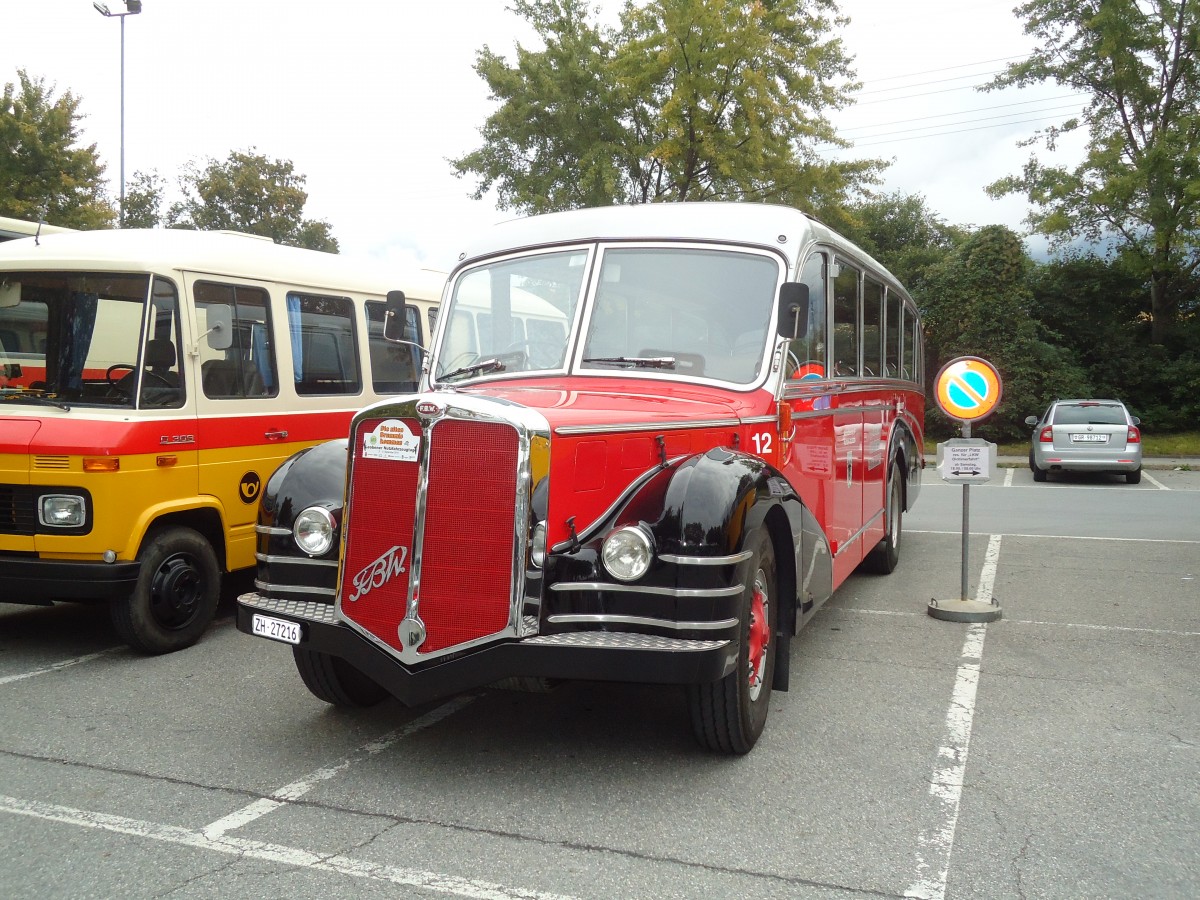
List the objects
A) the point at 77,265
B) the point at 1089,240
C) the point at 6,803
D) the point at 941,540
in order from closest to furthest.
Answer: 1. the point at 6,803
2. the point at 77,265
3. the point at 941,540
4. the point at 1089,240

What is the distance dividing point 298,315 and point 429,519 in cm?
435

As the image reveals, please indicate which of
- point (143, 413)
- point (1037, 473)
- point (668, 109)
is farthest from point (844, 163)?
point (143, 413)

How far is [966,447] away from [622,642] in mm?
4305

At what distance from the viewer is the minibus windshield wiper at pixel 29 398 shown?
6.25 metres

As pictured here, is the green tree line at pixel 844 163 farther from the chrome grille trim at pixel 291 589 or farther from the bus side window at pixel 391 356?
the chrome grille trim at pixel 291 589

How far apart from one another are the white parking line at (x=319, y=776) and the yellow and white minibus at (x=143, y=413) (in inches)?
86.7

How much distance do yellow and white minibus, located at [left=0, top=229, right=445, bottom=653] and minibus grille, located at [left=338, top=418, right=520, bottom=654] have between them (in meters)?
2.64

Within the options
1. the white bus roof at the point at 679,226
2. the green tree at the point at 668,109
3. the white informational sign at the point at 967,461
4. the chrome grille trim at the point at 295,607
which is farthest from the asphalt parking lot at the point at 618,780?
the green tree at the point at 668,109

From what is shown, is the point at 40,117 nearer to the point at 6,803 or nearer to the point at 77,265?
the point at 77,265

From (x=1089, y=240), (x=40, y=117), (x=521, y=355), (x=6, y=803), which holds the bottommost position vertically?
(x=6, y=803)

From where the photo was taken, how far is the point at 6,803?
4051 millimetres

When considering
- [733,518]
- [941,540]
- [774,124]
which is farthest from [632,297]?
[774,124]

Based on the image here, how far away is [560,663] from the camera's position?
12.8ft

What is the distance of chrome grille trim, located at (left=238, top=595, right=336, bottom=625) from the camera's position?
4312mm
